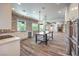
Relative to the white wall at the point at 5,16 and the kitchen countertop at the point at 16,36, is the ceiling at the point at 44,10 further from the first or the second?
the kitchen countertop at the point at 16,36

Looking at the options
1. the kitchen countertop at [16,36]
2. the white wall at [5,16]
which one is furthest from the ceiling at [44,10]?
the kitchen countertop at [16,36]

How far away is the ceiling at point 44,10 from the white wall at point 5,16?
Answer: 127mm

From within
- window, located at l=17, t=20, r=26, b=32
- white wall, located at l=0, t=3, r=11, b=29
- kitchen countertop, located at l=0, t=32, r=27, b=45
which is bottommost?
kitchen countertop, located at l=0, t=32, r=27, b=45

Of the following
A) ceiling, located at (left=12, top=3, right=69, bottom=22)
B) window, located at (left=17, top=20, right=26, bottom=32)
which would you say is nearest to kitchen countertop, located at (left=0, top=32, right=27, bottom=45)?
window, located at (left=17, top=20, right=26, bottom=32)

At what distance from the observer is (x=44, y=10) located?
2.77 meters

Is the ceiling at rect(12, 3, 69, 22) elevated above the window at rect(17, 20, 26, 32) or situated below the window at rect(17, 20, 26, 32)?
above

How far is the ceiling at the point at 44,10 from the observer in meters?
2.73

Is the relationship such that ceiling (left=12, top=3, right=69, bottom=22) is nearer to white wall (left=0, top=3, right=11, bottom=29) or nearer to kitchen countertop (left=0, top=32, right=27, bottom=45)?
white wall (left=0, top=3, right=11, bottom=29)

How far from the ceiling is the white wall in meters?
0.13

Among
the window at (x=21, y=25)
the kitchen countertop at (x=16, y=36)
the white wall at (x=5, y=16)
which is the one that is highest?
the white wall at (x=5, y=16)

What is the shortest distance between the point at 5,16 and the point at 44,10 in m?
0.74

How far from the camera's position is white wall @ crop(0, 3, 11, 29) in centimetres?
271

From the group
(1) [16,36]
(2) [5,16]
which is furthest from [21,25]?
(2) [5,16]

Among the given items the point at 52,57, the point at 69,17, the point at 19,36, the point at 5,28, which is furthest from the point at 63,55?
the point at 5,28
